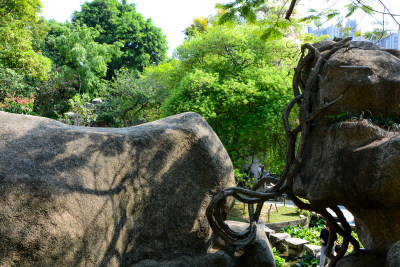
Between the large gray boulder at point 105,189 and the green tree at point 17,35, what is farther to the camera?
the green tree at point 17,35

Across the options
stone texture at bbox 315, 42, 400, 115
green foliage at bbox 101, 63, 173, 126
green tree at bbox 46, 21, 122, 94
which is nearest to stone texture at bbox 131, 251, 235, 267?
stone texture at bbox 315, 42, 400, 115

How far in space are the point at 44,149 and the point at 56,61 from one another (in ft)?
96.8

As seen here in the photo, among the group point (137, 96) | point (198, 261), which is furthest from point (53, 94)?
point (198, 261)

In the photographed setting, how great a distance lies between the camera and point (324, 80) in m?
4.76

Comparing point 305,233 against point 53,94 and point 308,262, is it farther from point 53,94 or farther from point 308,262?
point 53,94

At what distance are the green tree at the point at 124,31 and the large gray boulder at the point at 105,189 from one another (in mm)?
30600

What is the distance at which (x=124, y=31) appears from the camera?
115 ft

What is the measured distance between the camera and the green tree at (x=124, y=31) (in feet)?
115

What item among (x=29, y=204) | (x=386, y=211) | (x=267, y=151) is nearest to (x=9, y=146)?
(x=29, y=204)

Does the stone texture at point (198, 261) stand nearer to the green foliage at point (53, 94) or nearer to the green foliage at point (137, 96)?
the green foliage at point (137, 96)

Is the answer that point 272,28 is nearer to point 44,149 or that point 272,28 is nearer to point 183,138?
point 183,138

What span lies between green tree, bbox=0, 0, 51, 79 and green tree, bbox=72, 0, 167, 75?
→ 1916 cm

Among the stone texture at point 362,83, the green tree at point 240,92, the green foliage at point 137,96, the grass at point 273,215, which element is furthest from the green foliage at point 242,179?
the green foliage at point 137,96

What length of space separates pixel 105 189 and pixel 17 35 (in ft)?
41.2
